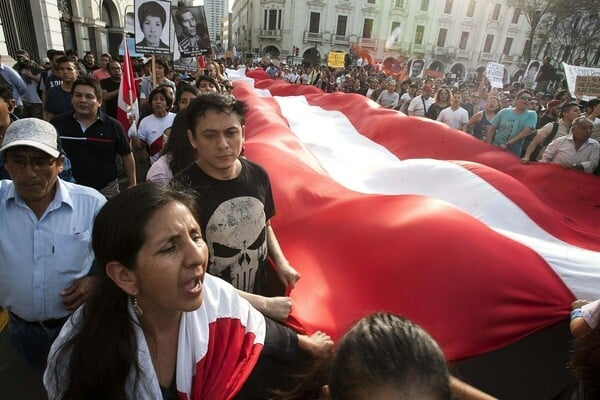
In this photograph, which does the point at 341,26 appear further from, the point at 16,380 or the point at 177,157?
the point at 16,380

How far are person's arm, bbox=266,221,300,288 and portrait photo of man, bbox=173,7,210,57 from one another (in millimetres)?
5983

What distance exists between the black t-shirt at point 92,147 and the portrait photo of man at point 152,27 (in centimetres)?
290

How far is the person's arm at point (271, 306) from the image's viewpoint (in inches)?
63.4

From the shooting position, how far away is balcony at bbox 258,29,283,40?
4656 cm

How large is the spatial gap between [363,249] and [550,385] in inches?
48.7

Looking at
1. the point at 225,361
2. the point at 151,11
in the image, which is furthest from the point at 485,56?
the point at 225,361

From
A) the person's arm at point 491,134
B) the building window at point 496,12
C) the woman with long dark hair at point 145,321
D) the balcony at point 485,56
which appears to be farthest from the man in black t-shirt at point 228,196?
the building window at point 496,12

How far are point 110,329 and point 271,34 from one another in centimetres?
5098

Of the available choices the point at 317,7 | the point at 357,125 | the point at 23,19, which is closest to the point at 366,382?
the point at 357,125

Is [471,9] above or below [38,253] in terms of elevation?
above

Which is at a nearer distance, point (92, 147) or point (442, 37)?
point (92, 147)

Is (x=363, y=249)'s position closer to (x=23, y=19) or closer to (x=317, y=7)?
(x=23, y=19)

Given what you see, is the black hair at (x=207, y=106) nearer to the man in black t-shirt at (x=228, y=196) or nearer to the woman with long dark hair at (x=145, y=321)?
the man in black t-shirt at (x=228, y=196)

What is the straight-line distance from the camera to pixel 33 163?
1.56 meters
